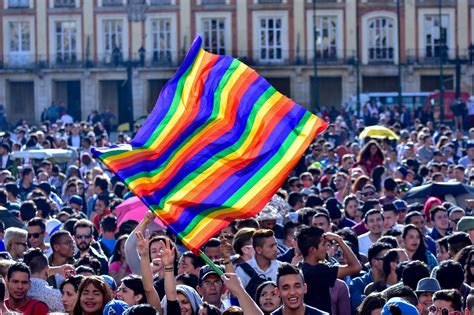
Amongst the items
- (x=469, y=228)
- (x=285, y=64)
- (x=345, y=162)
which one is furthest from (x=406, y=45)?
(x=469, y=228)

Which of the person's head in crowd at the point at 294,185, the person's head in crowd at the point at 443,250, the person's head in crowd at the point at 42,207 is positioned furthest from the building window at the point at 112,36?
the person's head in crowd at the point at 443,250

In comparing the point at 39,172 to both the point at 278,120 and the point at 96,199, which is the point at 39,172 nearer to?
the point at 96,199

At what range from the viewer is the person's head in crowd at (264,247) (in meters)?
11.9

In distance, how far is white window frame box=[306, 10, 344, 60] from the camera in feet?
202

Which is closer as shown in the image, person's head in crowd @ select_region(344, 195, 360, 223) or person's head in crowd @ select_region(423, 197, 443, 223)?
person's head in crowd @ select_region(423, 197, 443, 223)

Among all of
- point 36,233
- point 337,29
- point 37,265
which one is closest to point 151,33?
point 337,29

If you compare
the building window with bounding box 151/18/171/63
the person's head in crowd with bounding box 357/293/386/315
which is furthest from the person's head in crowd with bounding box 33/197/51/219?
the building window with bounding box 151/18/171/63

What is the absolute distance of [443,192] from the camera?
→ 18.7 meters

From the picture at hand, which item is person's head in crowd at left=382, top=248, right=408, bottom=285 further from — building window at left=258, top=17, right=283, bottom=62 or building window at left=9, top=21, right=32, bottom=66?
building window at left=9, top=21, right=32, bottom=66

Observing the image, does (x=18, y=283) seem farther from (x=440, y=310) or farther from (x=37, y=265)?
(x=440, y=310)

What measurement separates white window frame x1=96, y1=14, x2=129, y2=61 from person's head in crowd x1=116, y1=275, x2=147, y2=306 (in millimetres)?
52044

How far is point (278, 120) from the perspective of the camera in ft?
36.5

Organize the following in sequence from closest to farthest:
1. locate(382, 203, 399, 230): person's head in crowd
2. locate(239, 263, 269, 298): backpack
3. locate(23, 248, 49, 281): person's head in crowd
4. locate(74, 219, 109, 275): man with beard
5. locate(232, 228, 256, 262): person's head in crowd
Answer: locate(239, 263, 269, 298): backpack < locate(23, 248, 49, 281): person's head in crowd < locate(232, 228, 256, 262): person's head in crowd < locate(74, 219, 109, 275): man with beard < locate(382, 203, 399, 230): person's head in crowd

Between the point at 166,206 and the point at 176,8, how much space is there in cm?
5347
